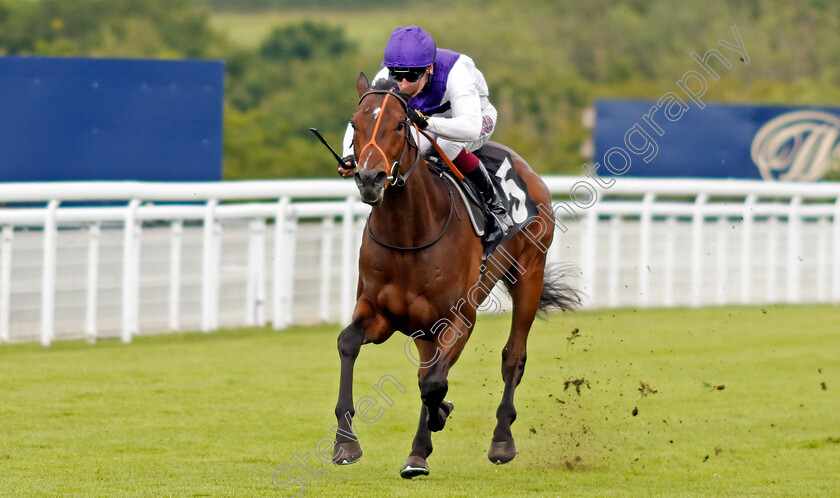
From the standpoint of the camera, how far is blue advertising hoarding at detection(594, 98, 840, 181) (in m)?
13.5

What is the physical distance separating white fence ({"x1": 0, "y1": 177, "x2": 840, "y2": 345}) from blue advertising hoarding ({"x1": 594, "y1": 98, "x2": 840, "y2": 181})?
138 centimetres

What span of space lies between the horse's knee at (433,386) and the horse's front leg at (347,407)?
31 centimetres

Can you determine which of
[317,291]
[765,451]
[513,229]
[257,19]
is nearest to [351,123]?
[513,229]

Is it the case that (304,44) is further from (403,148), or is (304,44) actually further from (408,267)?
(403,148)

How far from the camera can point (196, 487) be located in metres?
4.97

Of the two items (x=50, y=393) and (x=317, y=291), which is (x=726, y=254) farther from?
(x=50, y=393)

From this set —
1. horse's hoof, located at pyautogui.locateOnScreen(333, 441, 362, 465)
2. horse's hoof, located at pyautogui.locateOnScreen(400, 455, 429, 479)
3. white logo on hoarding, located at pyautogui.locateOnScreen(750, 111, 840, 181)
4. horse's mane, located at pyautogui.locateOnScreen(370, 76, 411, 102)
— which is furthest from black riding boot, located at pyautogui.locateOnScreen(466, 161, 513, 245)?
white logo on hoarding, located at pyautogui.locateOnScreen(750, 111, 840, 181)

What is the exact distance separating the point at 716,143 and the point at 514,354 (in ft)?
27.0

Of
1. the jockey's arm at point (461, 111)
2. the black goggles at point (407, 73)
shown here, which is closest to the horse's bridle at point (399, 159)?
the jockey's arm at point (461, 111)

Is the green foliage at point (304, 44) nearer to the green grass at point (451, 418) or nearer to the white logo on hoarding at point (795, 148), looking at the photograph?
the white logo on hoarding at point (795, 148)

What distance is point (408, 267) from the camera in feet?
16.3

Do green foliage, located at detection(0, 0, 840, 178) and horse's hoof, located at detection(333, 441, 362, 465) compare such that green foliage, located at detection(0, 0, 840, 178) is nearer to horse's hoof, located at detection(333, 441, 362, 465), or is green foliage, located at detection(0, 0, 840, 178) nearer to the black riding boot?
the black riding boot

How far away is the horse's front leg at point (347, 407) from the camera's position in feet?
15.7

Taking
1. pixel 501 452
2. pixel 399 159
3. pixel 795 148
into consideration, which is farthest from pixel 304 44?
pixel 399 159
